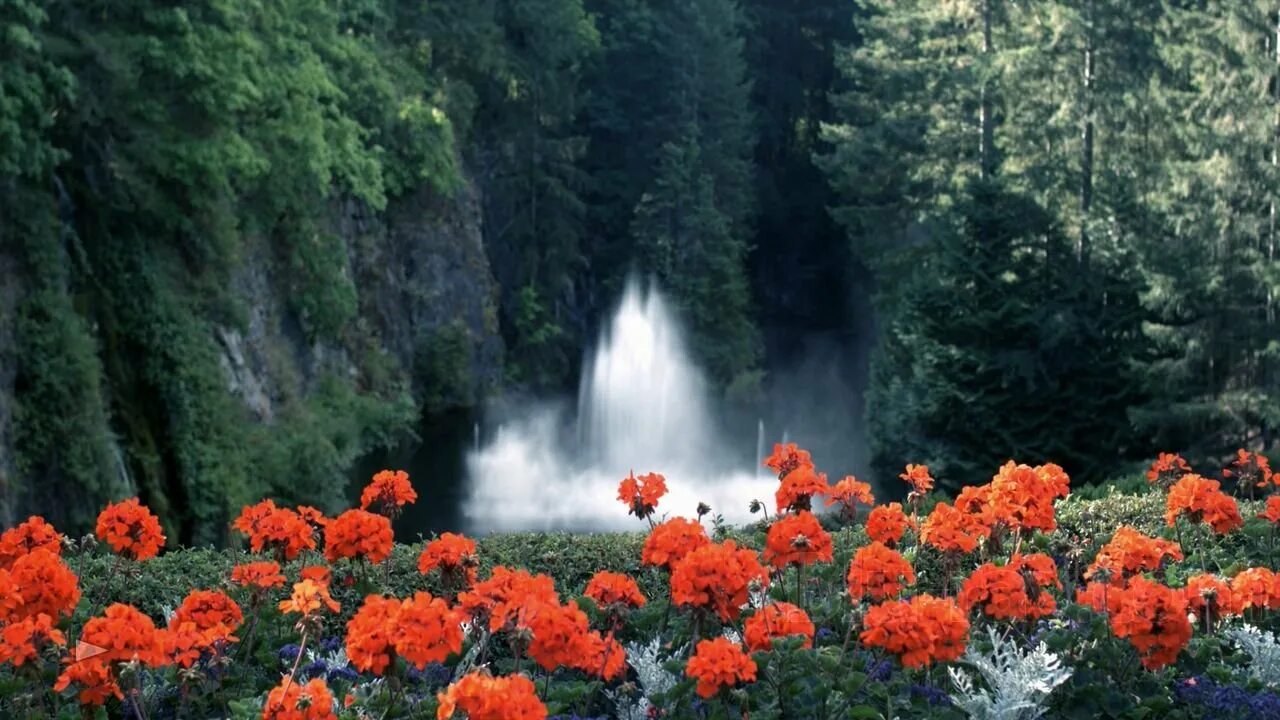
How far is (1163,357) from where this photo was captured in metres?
18.6

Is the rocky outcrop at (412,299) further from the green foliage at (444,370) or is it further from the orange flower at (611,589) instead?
the orange flower at (611,589)

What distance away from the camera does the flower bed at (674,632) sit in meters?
3.69

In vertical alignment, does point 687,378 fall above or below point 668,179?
below

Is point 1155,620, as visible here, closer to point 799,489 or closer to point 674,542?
point 674,542

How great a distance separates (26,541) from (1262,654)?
412 centimetres

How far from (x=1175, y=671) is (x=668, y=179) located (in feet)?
92.0

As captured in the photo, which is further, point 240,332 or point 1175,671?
point 240,332

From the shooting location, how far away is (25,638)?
12.6 feet

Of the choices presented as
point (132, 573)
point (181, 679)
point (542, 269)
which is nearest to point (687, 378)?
point (542, 269)

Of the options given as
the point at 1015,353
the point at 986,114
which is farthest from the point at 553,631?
the point at 986,114

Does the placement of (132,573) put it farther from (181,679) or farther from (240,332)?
(240,332)

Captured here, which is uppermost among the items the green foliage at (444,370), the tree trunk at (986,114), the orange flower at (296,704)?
the tree trunk at (986,114)

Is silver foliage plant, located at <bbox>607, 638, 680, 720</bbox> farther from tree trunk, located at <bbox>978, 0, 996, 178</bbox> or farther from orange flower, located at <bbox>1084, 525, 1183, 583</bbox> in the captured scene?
tree trunk, located at <bbox>978, 0, 996, 178</bbox>

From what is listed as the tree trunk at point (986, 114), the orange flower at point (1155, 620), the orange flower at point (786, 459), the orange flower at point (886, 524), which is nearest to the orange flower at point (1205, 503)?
the orange flower at point (886, 524)
